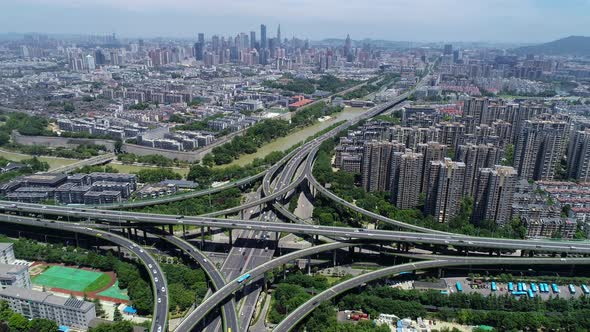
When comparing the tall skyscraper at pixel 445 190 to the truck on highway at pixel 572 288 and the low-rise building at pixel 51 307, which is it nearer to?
the truck on highway at pixel 572 288

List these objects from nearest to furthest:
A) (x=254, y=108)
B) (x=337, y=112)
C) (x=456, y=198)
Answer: (x=456, y=198), (x=254, y=108), (x=337, y=112)

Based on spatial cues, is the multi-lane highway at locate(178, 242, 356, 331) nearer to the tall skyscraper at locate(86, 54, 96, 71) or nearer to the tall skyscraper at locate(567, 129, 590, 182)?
the tall skyscraper at locate(567, 129, 590, 182)

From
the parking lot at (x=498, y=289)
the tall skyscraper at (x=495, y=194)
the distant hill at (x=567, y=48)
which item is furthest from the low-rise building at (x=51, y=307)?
the distant hill at (x=567, y=48)

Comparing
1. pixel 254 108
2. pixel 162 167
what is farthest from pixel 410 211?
pixel 254 108

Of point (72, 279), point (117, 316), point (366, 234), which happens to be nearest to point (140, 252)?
point (72, 279)

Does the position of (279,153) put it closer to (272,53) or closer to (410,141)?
(410,141)

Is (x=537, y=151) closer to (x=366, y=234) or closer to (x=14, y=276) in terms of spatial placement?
(x=366, y=234)
